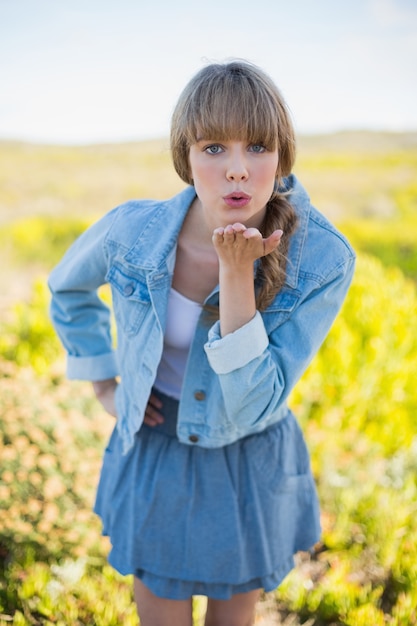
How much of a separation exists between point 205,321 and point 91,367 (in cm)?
53

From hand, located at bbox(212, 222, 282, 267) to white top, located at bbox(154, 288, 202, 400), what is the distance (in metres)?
0.26

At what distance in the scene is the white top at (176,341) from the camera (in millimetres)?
1557

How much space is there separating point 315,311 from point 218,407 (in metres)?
0.35

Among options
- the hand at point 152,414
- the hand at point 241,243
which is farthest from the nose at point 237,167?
the hand at point 152,414

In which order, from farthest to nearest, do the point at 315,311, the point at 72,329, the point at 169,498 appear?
1. the point at 72,329
2. the point at 169,498
3. the point at 315,311

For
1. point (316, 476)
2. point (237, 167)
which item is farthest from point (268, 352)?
point (316, 476)

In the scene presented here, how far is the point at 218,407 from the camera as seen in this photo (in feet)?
5.03

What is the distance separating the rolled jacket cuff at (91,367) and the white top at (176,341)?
28cm

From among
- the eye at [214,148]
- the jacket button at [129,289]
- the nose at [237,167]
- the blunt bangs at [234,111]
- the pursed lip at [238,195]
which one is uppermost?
the blunt bangs at [234,111]

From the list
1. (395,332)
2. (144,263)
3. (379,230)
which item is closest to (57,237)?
(379,230)

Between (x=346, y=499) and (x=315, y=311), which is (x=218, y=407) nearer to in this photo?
(x=315, y=311)

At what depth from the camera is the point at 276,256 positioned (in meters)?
1.44

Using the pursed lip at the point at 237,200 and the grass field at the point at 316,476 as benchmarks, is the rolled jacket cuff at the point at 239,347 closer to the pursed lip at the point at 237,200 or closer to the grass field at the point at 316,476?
the pursed lip at the point at 237,200

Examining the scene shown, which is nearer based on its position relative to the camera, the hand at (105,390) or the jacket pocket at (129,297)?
the jacket pocket at (129,297)
